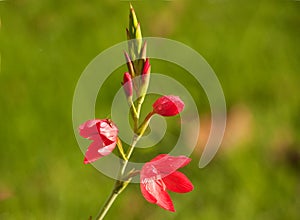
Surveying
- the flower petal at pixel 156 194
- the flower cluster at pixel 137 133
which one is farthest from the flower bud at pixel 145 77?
the flower petal at pixel 156 194

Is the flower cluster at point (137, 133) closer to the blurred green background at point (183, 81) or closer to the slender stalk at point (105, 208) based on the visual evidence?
the slender stalk at point (105, 208)

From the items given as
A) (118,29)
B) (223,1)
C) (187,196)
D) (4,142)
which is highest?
(223,1)

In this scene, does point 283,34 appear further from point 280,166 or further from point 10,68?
point 10,68

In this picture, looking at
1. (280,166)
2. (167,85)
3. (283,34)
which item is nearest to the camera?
(280,166)

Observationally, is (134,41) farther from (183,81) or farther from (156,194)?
(183,81)

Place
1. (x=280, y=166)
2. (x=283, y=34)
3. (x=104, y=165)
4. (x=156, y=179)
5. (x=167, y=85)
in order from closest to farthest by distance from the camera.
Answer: (x=156, y=179)
(x=104, y=165)
(x=280, y=166)
(x=167, y=85)
(x=283, y=34)

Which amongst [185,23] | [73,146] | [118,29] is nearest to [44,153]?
[73,146]
